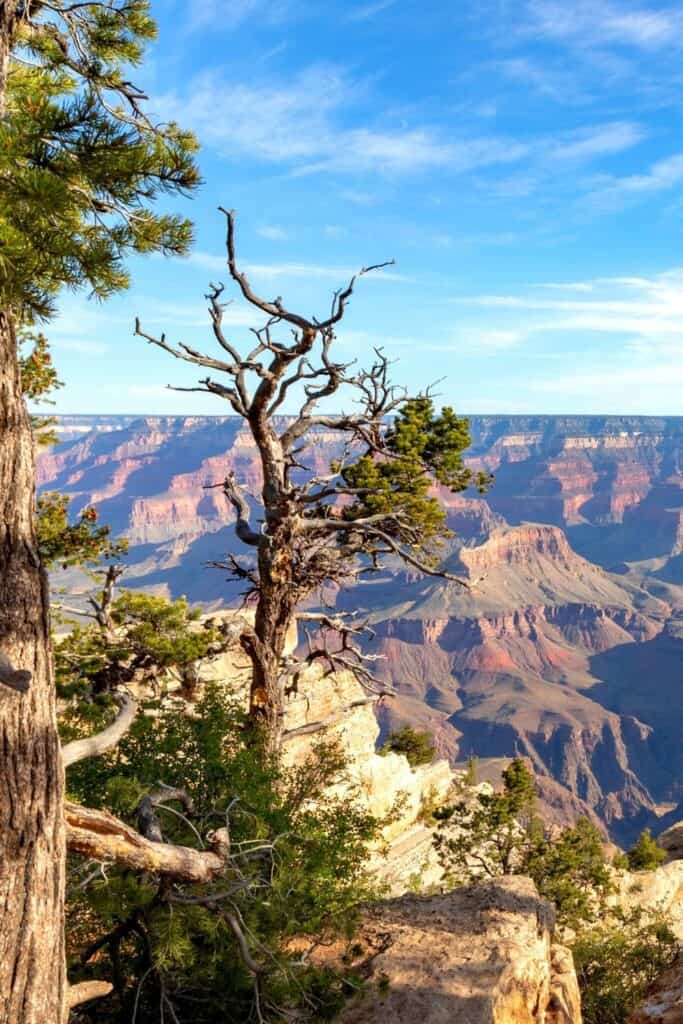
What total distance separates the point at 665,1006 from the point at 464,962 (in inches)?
128

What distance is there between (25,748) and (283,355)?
1034 centimetres

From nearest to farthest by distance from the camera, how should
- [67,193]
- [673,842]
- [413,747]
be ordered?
[67,193]
[673,842]
[413,747]

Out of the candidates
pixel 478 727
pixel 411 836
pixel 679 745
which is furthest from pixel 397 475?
pixel 679 745

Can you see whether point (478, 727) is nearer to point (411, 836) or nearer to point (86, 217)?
point (411, 836)

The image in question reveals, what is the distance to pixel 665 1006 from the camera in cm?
990

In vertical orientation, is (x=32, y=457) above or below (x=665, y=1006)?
above

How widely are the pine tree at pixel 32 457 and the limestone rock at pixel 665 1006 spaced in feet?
28.3

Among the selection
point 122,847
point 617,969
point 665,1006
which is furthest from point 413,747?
point 122,847

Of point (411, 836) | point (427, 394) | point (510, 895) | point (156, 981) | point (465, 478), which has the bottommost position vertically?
point (411, 836)

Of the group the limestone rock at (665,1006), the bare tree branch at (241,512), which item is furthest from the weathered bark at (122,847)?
the bare tree branch at (241,512)

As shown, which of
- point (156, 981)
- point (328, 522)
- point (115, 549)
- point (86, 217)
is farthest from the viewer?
point (115, 549)

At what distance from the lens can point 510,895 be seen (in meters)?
14.0

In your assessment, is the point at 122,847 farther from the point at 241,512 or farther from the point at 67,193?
the point at 241,512

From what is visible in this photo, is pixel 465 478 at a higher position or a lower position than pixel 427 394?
lower
